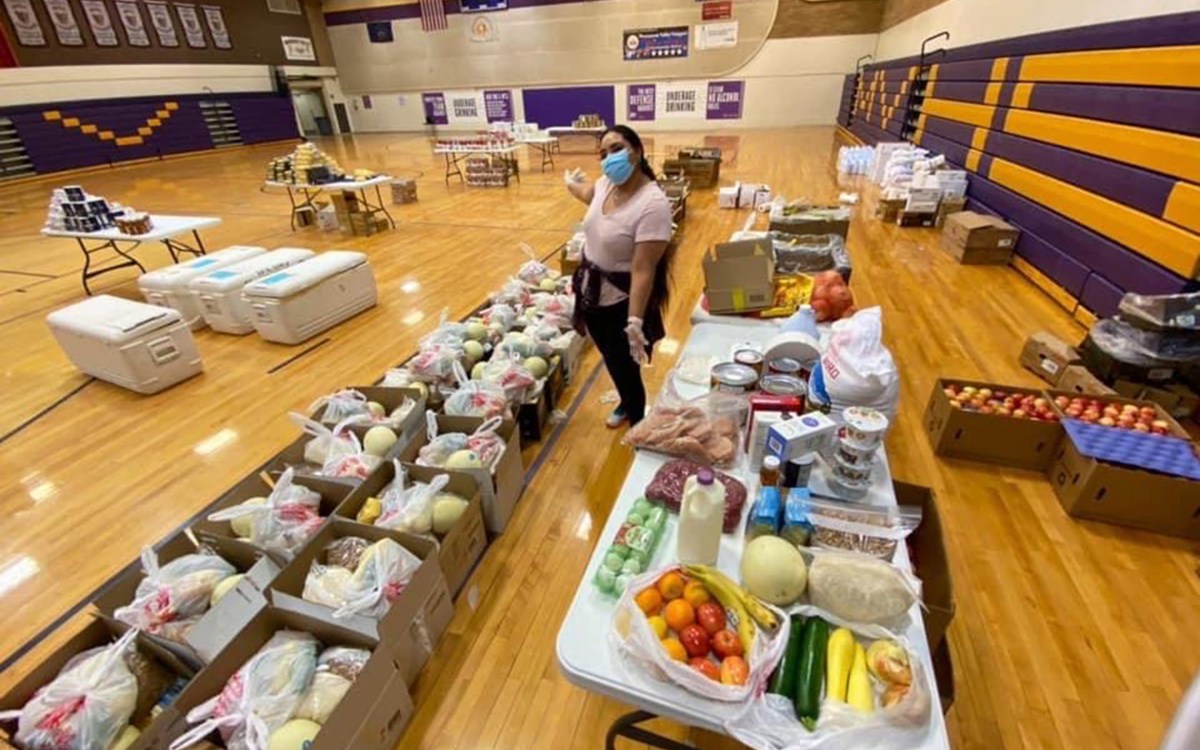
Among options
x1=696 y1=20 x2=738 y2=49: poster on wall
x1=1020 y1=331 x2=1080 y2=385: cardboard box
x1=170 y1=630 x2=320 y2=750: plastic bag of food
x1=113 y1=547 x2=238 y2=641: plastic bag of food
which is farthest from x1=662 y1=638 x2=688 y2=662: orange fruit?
x1=696 y1=20 x2=738 y2=49: poster on wall

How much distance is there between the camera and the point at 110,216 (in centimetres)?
475

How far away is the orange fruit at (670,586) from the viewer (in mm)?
996

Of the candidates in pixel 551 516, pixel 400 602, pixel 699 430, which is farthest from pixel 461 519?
pixel 699 430

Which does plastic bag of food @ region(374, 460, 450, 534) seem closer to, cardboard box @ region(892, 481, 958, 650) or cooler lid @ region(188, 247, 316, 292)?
cardboard box @ region(892, 481, 958, 650)

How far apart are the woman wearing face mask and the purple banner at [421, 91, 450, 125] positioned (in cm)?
1899

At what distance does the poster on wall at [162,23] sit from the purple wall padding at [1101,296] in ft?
66.0

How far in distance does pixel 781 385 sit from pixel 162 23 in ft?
65.1

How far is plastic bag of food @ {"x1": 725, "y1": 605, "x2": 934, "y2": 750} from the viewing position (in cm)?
79

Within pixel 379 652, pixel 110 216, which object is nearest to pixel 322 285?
pixel 110 216

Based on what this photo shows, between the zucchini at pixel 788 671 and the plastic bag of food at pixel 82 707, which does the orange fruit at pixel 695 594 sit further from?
the plastic bag of food at pixel 82 707

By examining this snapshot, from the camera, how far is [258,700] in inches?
49.5

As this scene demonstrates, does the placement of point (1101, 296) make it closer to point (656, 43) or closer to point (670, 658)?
point (670, 658)

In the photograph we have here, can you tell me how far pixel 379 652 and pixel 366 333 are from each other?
3092 mm

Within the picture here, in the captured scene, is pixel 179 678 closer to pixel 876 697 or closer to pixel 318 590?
pixel 318 590
